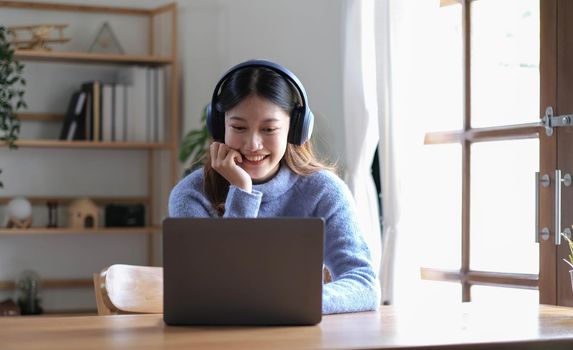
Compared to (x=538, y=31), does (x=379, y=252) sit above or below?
below

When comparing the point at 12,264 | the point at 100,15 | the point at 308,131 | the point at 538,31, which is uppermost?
the point at 100,15

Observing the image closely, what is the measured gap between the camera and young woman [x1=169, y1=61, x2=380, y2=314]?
180cm

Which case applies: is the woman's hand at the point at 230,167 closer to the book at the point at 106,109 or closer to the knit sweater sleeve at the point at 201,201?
the knit sweater sleeve at the point at 201,201

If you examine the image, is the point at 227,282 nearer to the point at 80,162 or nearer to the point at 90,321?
the point at 90,321

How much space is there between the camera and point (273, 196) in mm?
1919

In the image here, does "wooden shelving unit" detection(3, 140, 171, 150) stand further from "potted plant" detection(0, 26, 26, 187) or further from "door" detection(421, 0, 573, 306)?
"door" detection(421, 0, 573, 306)

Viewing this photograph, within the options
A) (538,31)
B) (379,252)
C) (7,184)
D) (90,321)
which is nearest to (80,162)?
(7,184)

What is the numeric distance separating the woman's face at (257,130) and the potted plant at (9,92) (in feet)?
8.67

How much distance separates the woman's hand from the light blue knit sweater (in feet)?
0.06

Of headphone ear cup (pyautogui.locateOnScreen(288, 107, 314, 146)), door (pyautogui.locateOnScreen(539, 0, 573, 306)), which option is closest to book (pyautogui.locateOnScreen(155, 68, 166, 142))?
door (pyautogui.locateOnScreen(539, 0, 573, 306))

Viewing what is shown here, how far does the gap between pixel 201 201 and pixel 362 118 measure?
1.68m

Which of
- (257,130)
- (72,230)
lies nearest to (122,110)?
(72,230)

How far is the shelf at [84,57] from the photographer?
4.40 meters

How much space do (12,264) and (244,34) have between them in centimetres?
162
